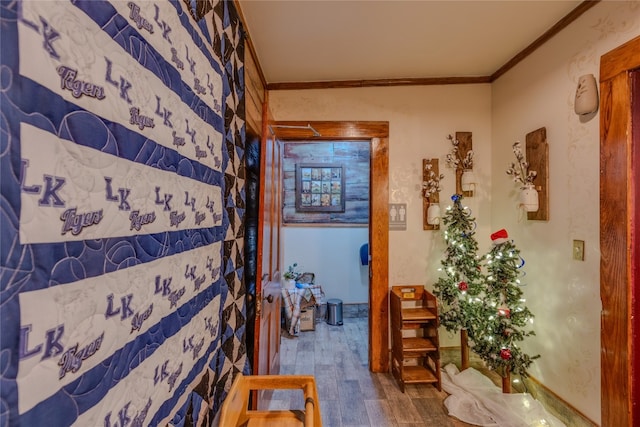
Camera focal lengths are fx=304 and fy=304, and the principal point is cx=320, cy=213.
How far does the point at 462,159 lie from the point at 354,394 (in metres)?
2.22

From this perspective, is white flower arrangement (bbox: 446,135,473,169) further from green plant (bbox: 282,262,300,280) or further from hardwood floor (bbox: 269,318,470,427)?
green plant (bbox: 282,262,300,280)

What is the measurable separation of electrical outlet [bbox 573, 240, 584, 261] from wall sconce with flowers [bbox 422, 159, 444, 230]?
1003 mm

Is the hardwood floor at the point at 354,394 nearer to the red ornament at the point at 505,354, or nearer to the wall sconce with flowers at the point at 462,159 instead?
the red ornament at the point at 505,354

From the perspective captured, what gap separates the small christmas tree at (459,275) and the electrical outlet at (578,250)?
0.64 metres

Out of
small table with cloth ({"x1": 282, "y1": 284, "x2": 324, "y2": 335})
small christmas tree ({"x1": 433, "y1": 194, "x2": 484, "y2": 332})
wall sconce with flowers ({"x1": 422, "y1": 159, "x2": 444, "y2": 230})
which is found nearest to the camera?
small christmas tree ({"x1": 433, "y1": 194, "x2": 484, "y2": 332})

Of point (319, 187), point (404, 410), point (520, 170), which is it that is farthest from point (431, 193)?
point (319, 187)

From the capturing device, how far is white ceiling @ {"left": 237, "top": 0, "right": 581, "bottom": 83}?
1.83 metres

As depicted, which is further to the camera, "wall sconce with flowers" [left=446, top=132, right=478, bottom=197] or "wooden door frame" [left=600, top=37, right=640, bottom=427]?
"wall sconce with flowers" [left=446, top=132, right=478, bottom=197]

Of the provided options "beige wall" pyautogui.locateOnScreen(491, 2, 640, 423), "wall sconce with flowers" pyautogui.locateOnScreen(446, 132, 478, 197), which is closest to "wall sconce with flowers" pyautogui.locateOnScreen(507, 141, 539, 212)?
"beige wall" pyautogui.locateOnScreen(491, 2, 640, 423)

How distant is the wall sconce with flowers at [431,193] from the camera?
8.95ft

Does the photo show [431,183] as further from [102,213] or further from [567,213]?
[102,213]

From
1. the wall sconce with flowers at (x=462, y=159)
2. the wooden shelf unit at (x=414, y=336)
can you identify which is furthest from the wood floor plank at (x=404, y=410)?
the wall sconce with flowers at (x=462, y=159)

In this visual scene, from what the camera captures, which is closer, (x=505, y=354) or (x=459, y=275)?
(x=505, y=354)

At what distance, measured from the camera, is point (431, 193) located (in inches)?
109
